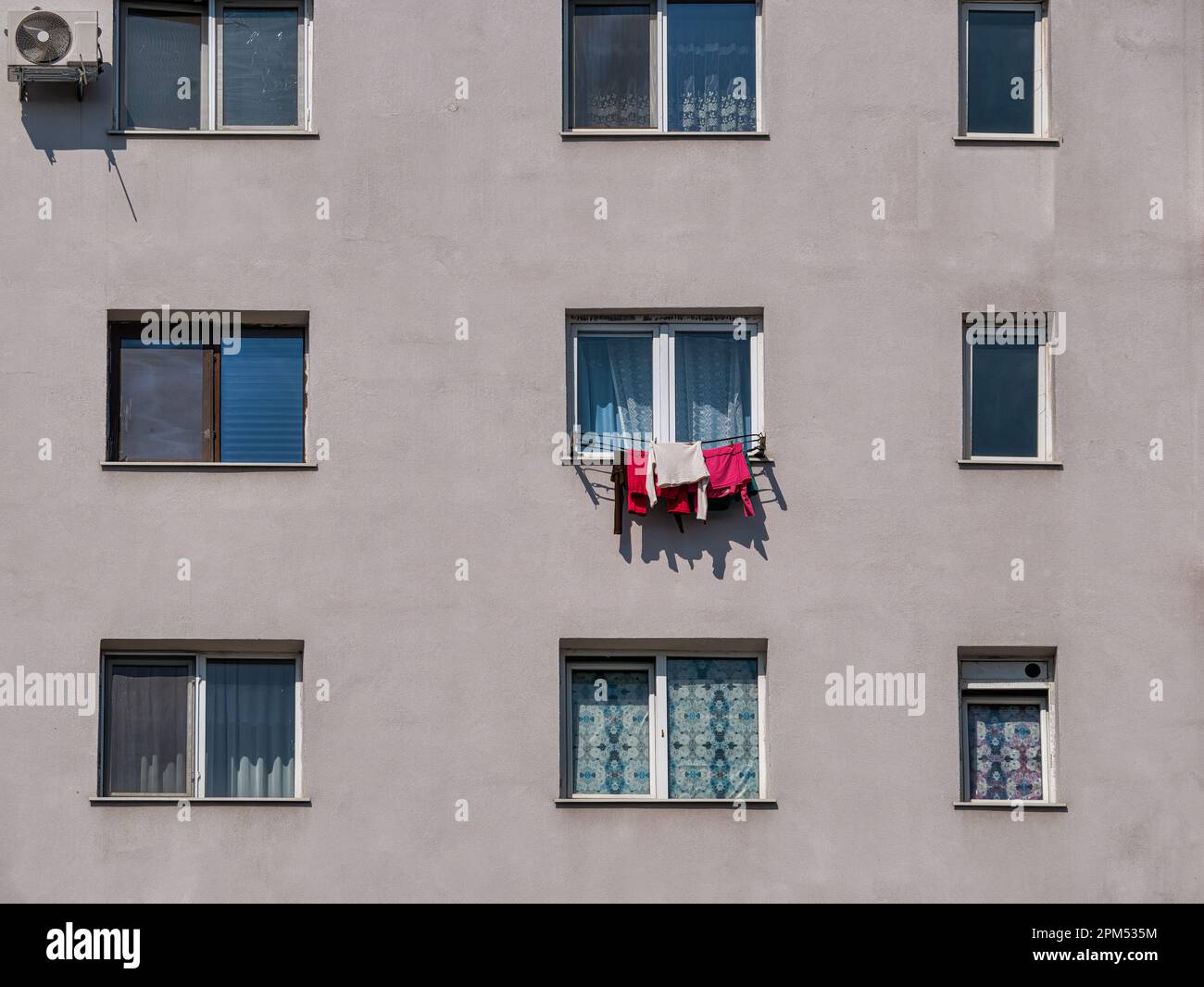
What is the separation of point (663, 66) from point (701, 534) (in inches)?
168

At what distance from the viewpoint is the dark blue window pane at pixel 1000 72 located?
16.8 m

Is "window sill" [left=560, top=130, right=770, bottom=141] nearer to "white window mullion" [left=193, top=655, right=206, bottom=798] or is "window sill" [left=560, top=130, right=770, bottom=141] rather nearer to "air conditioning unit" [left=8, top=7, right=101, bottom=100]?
"air conditioning unit" [left=8, top=7, right=101, bottom=100]

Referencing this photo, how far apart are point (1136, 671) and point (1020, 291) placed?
11.2 ft

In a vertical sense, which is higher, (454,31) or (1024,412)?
(454,31)

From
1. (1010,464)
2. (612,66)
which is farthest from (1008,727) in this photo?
(612,66)

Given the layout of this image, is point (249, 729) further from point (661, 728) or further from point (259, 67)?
point (259, 67)

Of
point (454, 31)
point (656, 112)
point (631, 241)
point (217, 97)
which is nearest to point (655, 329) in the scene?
Result: point (631, 241)

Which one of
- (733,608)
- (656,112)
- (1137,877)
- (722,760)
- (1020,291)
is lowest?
(1137,877)

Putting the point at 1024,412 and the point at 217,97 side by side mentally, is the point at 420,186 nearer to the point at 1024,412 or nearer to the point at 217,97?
the point at 217,97

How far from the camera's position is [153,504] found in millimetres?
16109

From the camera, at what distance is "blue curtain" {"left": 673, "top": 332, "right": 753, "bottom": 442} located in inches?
651

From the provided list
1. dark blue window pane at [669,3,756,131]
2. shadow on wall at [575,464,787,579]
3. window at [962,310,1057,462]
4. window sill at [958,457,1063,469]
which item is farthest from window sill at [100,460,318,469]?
window at [962,310,1057,462]

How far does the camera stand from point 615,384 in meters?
16.6

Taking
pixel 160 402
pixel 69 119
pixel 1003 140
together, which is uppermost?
pixel 69 119
